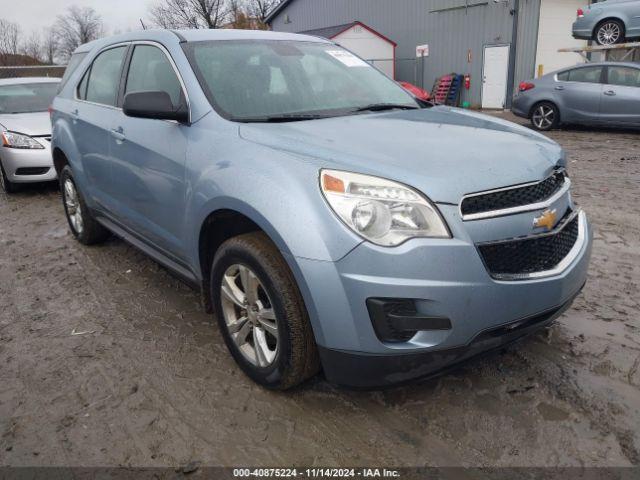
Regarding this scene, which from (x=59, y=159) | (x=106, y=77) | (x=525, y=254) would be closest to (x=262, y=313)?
(x=525, y=254)

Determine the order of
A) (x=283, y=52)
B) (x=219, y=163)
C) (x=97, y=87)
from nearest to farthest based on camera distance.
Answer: (x=219, y=163) → (x=283, y=52) → (x=97, y=87)

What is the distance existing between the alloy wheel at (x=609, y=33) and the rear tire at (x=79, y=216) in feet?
47.9

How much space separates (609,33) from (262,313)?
15.5 metres

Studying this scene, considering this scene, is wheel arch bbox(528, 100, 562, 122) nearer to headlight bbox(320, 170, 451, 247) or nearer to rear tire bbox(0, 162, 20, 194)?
rear tire bbox(0, 162, 20, 194)

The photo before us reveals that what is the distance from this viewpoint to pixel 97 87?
4262 mm

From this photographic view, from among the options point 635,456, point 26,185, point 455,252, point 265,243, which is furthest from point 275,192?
point 26,185

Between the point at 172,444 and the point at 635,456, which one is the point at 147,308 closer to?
the point at 172,444

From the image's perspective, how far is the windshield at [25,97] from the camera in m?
7.96

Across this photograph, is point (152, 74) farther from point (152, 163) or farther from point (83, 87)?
point (83, 87)

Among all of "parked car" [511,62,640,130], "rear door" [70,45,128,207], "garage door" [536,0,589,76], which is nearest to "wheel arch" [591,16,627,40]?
"parked car" [511,62,640,130]

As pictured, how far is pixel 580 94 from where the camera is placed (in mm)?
11398

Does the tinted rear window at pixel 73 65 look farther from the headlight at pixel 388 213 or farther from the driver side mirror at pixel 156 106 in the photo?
the headlight at pixel 388 213

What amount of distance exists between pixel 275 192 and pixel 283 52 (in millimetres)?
1526

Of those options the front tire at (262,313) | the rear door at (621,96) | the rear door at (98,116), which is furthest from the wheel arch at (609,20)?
the front tire at (262,313)
